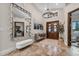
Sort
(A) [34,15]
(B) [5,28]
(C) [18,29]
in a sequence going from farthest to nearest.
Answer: (A) [34,15]
(C) [18,29]
(B) [5,28]

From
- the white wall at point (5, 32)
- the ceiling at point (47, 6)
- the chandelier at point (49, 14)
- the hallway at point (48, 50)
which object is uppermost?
the ceiling at point (47, 6)

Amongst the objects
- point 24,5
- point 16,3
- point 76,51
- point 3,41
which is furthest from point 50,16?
point 3,41

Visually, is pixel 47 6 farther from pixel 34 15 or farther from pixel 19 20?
pixel 19 20

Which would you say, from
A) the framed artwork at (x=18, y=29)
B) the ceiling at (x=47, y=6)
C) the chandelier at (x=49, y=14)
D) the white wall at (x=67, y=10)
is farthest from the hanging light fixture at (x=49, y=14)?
the framed artwork at (x=18, y=29)

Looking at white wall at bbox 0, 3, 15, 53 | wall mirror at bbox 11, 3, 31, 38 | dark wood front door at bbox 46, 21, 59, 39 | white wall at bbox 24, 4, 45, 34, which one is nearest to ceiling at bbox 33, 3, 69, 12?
white wall at bbox 24, 4, 45, 34

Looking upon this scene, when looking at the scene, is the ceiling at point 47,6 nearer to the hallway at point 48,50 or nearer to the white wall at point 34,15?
the white wall at point 34,15

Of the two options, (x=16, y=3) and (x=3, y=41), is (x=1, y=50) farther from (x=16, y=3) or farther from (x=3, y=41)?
(x=16, y=3)

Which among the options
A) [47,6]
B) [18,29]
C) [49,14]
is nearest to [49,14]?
[49,14]

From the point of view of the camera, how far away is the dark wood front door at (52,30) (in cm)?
253

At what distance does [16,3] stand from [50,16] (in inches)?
34.0

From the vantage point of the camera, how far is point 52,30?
8.54 ft

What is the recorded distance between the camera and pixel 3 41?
2.27m

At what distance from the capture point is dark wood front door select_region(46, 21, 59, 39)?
8.30ft

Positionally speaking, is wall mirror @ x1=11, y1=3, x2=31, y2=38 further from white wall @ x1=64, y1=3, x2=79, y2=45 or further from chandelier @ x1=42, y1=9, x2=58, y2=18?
white wall @ x1=64, y1=3, x2=79, y2=45
